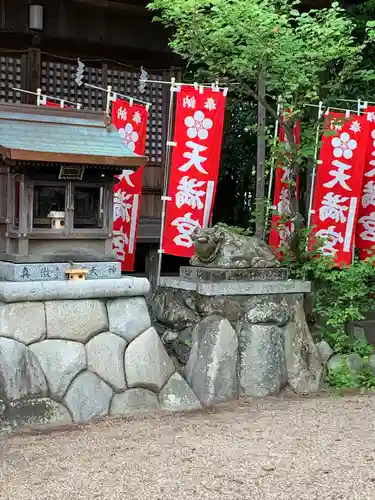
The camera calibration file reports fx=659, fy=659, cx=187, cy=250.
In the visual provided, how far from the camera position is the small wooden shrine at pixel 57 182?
319 inches

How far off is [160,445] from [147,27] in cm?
886

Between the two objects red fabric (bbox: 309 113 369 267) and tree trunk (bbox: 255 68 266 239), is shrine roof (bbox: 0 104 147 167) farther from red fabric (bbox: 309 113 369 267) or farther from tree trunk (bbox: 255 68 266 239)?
red fabric (bbox: 309 113 369 267)

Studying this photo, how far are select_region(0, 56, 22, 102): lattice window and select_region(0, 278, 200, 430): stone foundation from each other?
16.7 ft

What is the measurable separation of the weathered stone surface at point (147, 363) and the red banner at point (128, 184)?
2671 mm

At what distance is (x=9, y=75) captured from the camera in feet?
38.8

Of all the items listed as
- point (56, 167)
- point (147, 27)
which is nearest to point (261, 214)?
point (56, 167)

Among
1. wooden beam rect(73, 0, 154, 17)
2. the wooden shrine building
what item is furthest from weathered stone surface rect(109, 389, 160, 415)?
wooden beam rect(73, 0, 154, 17)

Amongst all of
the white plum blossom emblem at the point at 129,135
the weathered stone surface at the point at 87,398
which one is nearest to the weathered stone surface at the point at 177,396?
the weathered stone surface at the point at 87,398

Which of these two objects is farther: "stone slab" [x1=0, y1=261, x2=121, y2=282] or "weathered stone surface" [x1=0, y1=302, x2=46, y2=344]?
"stone slab" [x1=0, y1=261, x2=121, y2=282]

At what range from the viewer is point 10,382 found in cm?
758

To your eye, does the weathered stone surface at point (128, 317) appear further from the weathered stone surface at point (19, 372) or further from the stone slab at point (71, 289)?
the weathered stone surface at point (19, 372)

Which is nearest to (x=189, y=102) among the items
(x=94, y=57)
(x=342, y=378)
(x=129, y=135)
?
(x=129, y=135)

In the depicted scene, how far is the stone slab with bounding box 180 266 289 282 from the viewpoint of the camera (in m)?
9.47

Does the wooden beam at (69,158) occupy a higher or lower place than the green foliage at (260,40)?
lower
